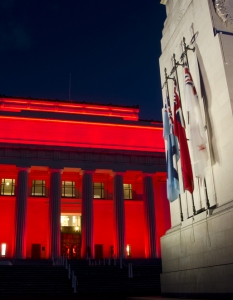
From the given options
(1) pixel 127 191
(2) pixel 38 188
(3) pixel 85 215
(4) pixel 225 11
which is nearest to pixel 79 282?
(3) pixel 85 215

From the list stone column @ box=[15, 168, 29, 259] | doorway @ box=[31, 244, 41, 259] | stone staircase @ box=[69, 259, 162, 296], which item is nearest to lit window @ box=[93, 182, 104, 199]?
doorway @ box=[31, 244, 41, 259]

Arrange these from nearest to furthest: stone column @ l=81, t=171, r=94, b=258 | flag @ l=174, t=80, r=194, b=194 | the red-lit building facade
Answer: flag @ l=174, t=80, r=194, b=194, stone column @ l=81, t=171, r=94, b=258, the red-lit building facade

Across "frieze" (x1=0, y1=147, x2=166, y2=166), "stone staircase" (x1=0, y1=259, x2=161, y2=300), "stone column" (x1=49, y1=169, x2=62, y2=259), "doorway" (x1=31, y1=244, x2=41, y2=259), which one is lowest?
"stone staircase" (x1=0, y1=259, x2=161, y2=300)

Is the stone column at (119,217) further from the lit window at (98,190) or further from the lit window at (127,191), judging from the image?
the lit window at (127,191)

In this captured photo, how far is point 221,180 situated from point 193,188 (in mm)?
1798

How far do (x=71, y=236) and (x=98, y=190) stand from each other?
5.20 m

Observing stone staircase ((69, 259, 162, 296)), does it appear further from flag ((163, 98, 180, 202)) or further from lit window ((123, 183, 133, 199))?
lit window ((123, 183, 133, 199))

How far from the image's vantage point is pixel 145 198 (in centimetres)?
3606

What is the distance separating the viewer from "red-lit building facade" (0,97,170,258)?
1339 inches

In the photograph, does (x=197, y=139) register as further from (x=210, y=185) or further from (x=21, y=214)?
(x=21, y=214)

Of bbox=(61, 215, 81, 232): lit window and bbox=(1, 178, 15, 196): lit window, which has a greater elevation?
bbox=(1, 178, 15, 196): lit window

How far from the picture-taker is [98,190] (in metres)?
39.9

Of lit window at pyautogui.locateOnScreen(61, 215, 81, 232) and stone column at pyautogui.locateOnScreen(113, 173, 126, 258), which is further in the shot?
lit window at pyautogui.locateOnScreen(61, 215, 81, 232)

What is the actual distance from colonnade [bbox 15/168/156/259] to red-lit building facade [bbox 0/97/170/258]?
8cm
